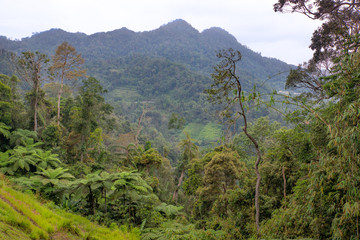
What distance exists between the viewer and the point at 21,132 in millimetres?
14781

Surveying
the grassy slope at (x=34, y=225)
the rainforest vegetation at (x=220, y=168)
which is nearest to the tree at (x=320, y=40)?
the rainforest vegetation at (x=220, y=168)

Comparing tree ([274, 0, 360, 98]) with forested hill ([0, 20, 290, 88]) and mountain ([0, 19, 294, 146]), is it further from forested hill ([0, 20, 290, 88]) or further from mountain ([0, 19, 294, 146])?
forested hill ([0, 20, 290, 88])

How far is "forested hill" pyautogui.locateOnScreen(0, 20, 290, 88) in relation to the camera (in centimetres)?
13088

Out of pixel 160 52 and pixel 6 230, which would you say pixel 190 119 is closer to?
pixel 6 230

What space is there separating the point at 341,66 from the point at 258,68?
140 metres

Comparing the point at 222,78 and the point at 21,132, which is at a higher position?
the point at 222,78

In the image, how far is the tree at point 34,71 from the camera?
1686cm

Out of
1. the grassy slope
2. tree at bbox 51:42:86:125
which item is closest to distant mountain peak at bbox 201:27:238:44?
tree at bbox 51:42:86:125

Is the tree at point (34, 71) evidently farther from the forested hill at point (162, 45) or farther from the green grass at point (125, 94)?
the forested hill at point (162, 45)

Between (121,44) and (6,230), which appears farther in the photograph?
(121,44)

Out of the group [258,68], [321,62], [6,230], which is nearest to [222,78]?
[6,230]

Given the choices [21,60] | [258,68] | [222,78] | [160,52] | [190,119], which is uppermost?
[160,52]

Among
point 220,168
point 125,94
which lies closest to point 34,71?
point 220,168

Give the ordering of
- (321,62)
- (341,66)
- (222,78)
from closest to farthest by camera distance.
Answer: (341,66), (222,78), (321,62)
